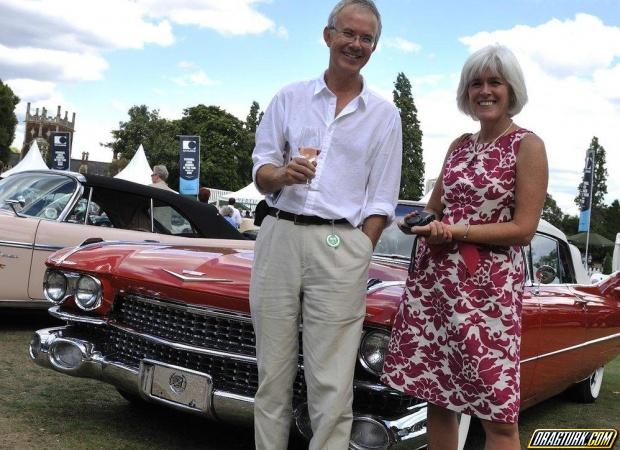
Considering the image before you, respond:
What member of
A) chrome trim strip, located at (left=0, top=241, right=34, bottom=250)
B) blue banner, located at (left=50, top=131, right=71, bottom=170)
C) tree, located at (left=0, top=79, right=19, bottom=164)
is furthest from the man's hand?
tree, located at (left=0, top=79, right=19, bottom=164)

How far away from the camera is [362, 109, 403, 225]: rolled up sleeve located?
2822 millimetres

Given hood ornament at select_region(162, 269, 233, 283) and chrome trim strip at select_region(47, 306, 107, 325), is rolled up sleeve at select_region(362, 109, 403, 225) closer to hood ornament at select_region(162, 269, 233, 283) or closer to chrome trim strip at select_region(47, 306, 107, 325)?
hood ornament at select_region(162, 269, 233, 283)

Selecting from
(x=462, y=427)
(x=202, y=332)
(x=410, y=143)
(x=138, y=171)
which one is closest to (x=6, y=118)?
(x=410, y=143)

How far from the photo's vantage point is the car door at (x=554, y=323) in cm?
402

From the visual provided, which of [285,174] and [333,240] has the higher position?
[285,174]

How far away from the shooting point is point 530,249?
4555 mm

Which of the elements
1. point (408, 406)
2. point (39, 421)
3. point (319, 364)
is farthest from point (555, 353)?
point (39, 421)

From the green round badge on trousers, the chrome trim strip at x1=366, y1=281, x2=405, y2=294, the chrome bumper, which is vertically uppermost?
the green round badge on trousers

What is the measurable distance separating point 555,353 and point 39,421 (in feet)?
9.30

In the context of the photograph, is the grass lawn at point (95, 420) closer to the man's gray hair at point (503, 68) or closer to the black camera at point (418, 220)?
the black camera at point (418, 220)

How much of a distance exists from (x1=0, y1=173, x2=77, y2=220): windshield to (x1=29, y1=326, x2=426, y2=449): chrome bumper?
2.76 m

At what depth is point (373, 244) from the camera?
2.84m

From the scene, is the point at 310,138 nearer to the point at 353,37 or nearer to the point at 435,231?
the point at 353,37

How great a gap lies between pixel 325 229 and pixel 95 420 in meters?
2.06
